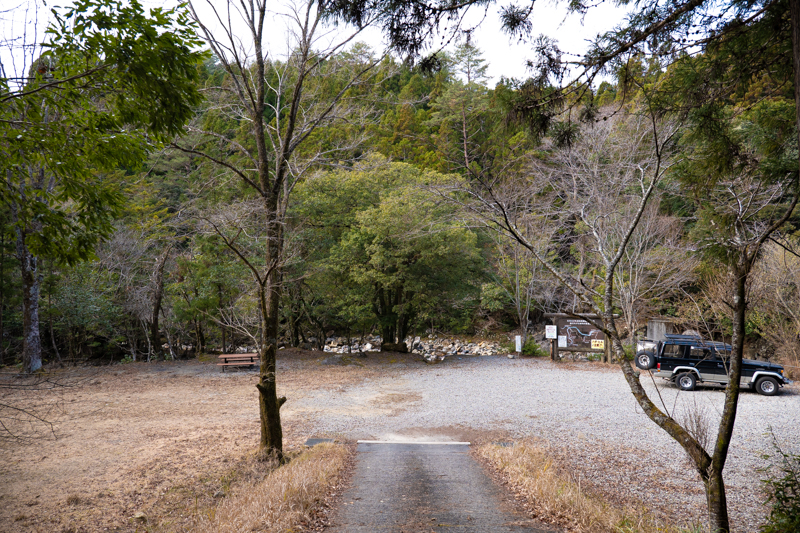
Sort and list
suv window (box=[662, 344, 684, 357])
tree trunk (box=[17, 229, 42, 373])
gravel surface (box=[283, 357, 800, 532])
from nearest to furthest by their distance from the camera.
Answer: gravel surface (box=[283, 357, 800, 532]), suv window (box=[662, 344, 684, 357]), tree trunk (box=[17, 229, 42, 373])

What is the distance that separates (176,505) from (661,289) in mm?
17420

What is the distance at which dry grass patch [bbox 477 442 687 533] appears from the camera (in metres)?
4.14

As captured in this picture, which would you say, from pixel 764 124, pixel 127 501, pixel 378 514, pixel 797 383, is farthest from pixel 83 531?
pixel 797 383

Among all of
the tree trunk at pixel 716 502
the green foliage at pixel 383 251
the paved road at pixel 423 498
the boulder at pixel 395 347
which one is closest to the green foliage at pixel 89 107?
the paved road at pixel 423 498

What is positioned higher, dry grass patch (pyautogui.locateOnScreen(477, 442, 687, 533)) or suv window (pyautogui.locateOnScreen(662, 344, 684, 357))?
suv window (pyautogui.locateOnScreen(662, 344, 684, 357))

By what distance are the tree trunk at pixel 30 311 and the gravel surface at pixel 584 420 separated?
27.9 ft

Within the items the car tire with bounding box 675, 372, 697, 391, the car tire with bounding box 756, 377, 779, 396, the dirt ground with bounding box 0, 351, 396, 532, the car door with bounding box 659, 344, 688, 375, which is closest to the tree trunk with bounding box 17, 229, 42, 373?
the dirt ground with bounding box 0, 351, 396, 532

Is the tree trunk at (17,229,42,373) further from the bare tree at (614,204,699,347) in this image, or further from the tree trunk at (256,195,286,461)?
the bare tree at (614,204,699,347)

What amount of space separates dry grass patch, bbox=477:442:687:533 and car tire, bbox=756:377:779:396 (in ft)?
28.2

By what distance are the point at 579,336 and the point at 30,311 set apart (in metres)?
17.5

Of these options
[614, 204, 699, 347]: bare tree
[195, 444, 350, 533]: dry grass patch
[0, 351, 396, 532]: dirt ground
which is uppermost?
[614, 204, 699, 347]: bare tree

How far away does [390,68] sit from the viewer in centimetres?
871

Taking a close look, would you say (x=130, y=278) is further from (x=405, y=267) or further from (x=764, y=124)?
(x=764, y=124)

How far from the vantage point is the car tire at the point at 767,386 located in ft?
38.2
